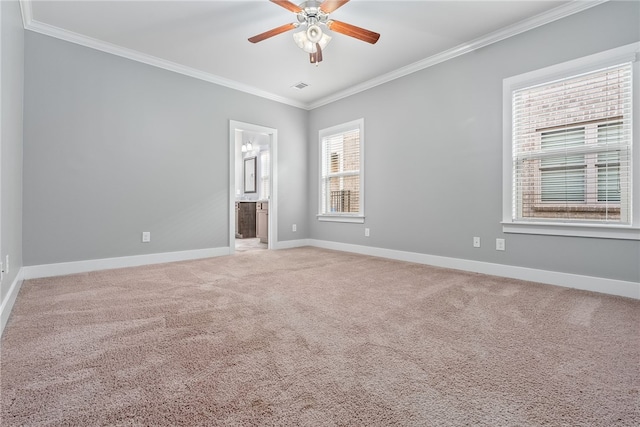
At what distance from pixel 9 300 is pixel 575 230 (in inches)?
179

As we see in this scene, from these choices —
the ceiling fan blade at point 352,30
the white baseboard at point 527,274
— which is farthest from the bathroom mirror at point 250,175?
the ceiling fan blade at point 352,30

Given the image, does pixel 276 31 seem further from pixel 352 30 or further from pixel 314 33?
pixel 352 30

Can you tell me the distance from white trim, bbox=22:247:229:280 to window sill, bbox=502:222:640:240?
12.4ft

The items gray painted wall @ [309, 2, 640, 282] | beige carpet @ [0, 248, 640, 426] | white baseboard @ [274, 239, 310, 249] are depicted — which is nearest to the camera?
beige carpet @ [0, 248, 640, 426]

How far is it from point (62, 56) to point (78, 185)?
1.37m

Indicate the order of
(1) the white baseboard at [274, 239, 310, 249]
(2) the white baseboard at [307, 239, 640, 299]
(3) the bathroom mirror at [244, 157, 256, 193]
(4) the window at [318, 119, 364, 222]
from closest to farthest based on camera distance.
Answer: (2) the white baseboard at [307, 239, 640, 299] → (4) the window at [318, 119, 364, 222] → (1) the white baseboard at [274, 239, 310, 249] → (3) the bathroom mirror at [244, 157, 256, 193]

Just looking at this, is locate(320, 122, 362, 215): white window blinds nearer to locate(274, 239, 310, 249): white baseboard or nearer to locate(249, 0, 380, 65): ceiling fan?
locate(274, 239, 310, 249): white baseboard

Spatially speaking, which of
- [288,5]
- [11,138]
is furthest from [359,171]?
[11,138]

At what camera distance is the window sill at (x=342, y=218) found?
4691 mm

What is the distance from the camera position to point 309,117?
5.62 meters

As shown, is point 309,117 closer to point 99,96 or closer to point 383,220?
point 383,220

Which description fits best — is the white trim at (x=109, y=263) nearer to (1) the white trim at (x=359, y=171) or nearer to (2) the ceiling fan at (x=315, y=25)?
(1) the white trim at (x=359, y=171)

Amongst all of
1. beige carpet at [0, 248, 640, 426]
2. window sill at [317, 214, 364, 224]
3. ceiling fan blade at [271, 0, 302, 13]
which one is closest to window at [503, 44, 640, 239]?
beige carpet at [0, 248, 640, 426]

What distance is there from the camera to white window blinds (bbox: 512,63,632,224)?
2.52 m
